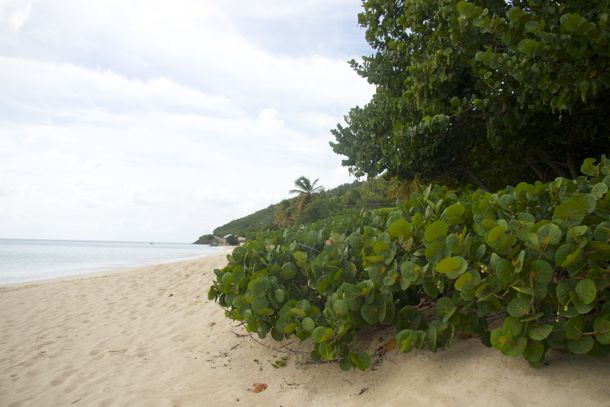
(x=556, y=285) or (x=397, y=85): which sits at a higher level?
(x=397, y=85)

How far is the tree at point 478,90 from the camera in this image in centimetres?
341

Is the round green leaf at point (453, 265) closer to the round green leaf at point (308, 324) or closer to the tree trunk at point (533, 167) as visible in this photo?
the round green leaf at point (308, 324)

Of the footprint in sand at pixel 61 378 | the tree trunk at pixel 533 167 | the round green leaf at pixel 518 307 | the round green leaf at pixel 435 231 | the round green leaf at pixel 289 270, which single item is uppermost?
the tree trunk at pixel 533 167

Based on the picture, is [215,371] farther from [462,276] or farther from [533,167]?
[533,167]

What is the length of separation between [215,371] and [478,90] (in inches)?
200

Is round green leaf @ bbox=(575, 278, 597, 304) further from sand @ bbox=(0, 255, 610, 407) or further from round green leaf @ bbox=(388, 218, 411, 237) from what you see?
round green leaf @ bbox=(388, 218, 411, 237)

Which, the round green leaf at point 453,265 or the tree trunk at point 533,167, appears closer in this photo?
the round green leaf at point 453,265

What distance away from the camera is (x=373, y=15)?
269 inches

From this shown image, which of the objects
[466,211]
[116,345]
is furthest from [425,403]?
[116,345]

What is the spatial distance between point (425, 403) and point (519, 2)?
509cm

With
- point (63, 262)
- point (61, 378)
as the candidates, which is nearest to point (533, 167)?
point (61, 378)

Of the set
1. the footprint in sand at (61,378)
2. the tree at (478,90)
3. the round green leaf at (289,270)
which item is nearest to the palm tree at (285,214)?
the tree at (478,90)

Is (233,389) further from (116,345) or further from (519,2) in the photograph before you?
(519,2)

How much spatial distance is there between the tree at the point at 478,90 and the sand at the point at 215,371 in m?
2.28
